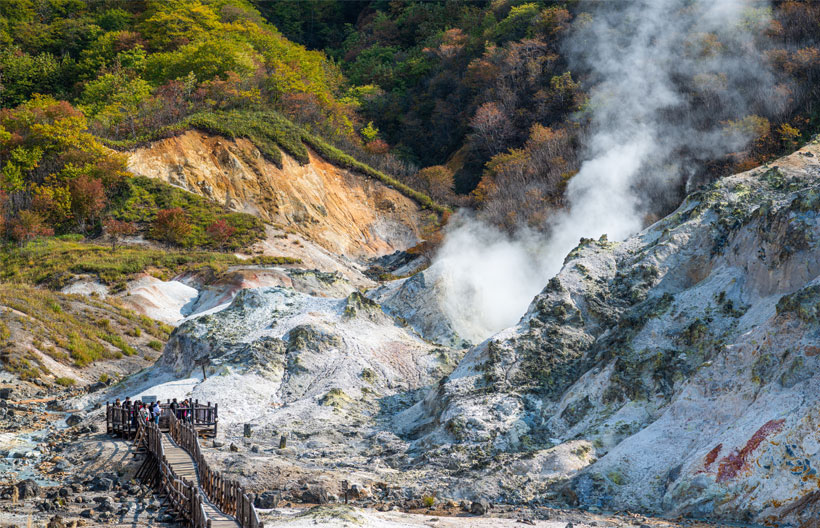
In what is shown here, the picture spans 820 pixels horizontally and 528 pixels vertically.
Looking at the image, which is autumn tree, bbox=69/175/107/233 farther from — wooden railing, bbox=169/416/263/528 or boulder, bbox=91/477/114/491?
boulder, bbox=91/477/114/491

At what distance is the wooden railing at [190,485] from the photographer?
14250 mm

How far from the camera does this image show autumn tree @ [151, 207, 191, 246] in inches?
2114

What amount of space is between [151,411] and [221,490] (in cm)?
717

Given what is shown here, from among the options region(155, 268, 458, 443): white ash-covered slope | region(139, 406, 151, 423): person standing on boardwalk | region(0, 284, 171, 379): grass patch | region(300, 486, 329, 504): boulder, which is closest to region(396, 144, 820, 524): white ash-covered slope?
region(155, 268, 458, 443): white ash-covered slope

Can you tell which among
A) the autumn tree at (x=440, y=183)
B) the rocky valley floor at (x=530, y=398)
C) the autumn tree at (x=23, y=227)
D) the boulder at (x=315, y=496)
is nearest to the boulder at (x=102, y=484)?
the rocky valley floor at (x=530, y=398)

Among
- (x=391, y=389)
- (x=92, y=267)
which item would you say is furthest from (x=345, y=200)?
(x=391, y=389)

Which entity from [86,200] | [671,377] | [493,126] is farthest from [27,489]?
[493,126]

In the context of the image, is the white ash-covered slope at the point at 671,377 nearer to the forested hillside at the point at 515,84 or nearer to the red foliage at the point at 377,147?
the forested hillside at the point at 515,84

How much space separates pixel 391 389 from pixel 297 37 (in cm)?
8289

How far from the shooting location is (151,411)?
22.1 meters

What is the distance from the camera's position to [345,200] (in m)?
67.6

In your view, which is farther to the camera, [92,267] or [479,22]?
[479,22]

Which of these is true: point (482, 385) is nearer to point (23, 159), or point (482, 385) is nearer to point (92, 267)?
point (92, 267)

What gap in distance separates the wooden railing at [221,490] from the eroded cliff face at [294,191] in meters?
39.9
